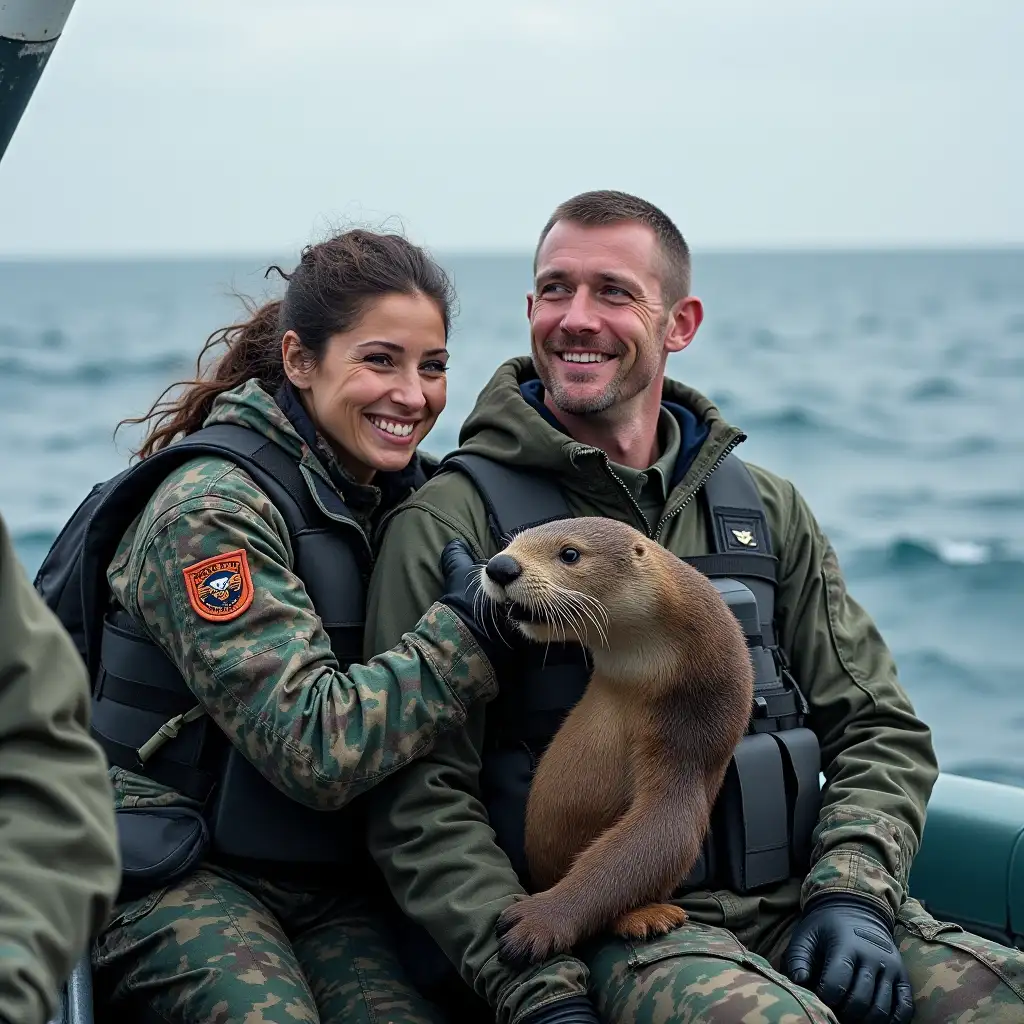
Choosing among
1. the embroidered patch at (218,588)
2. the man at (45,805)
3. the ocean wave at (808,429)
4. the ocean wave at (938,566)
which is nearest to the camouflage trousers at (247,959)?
the embroidered patch at (218,588)

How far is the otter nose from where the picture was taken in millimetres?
3434

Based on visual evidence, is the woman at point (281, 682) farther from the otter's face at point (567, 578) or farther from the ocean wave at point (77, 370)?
the ocean wave at point (77, 370)

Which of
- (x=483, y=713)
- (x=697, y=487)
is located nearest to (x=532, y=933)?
(x=483, y=713)

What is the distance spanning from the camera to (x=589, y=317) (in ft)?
14.0

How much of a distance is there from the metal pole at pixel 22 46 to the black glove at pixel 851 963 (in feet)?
8.40

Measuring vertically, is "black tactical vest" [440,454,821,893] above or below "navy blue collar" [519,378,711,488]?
below

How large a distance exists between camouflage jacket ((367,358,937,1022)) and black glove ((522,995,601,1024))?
19 mm

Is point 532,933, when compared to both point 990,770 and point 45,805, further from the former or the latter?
point 990,770

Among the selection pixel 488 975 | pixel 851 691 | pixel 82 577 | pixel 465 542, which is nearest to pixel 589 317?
pixel 465 542

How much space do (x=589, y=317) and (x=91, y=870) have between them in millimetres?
2469

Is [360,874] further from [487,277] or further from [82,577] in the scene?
[487,277]

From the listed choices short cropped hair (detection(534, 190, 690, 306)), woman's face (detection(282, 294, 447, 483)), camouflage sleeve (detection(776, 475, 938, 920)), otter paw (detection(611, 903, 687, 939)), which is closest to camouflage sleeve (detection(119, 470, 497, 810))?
woman's face (detection(282, 294, 447, 483))

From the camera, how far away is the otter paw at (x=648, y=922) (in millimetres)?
3465

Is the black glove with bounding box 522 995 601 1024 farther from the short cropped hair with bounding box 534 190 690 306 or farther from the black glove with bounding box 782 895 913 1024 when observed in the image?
the short cropped hair with bounding box 534 190 690 306
